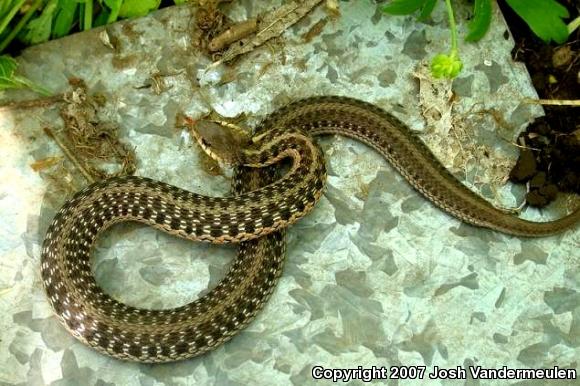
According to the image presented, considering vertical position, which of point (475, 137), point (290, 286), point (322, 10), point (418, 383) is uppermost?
point (322, 10)

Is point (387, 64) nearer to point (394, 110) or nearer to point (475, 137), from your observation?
point (394, 110)

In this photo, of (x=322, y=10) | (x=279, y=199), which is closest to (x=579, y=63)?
(x=322, y=10)

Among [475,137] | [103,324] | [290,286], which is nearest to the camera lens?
[103,324]

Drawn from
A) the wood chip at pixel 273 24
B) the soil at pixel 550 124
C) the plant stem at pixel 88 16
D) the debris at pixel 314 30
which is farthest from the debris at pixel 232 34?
the soil at pixel 550 124

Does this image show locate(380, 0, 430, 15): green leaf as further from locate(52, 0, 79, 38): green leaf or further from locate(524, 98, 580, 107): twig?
locate(52, 0, 79, 38): green leaf

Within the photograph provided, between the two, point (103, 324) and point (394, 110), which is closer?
point (103, 324)

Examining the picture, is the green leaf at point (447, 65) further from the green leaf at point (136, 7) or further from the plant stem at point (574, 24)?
the green leaf at point (136, 7)

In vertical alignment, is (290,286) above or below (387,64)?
below
